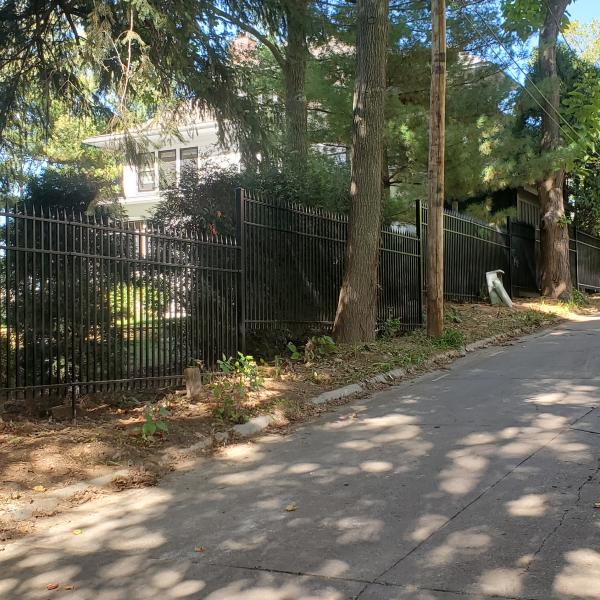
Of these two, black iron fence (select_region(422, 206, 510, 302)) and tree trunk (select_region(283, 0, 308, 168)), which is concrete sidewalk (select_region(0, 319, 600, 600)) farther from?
black iron fence (select_region(422, 206, 510, 302))

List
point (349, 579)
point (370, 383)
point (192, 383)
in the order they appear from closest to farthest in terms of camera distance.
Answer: point (349, 579), point (192, 383), point (370, 383)

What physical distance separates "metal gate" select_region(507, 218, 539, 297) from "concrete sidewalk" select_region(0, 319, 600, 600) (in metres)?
13.7

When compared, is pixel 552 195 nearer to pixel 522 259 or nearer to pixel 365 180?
pixel 522 259

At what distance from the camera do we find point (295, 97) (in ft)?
46.0

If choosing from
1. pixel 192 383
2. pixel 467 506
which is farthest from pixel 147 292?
pixel 467 506

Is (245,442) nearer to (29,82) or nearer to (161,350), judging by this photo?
(161,350)

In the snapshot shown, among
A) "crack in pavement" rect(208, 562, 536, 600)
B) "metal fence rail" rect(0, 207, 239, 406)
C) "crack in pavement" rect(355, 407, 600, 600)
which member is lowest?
"crack in pavement" rect(208, 562, 536, 600)

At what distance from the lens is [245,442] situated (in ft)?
22.1

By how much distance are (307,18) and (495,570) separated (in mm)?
10066

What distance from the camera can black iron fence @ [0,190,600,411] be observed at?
276 inches

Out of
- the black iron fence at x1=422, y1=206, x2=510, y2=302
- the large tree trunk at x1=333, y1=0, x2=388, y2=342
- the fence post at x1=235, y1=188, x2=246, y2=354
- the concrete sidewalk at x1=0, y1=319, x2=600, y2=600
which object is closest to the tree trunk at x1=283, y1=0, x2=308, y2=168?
the large tree trunk at x1=333, y1=0, x2=388, y2=342

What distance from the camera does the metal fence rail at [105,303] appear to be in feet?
22.8

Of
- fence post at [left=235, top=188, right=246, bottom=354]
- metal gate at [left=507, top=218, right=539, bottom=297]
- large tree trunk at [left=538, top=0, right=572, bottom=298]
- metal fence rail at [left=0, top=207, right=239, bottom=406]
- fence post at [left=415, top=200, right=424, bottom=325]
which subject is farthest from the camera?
metal gate at [left=507, top=218, right=539, bottom=297]

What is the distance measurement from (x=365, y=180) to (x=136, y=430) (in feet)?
20.1
